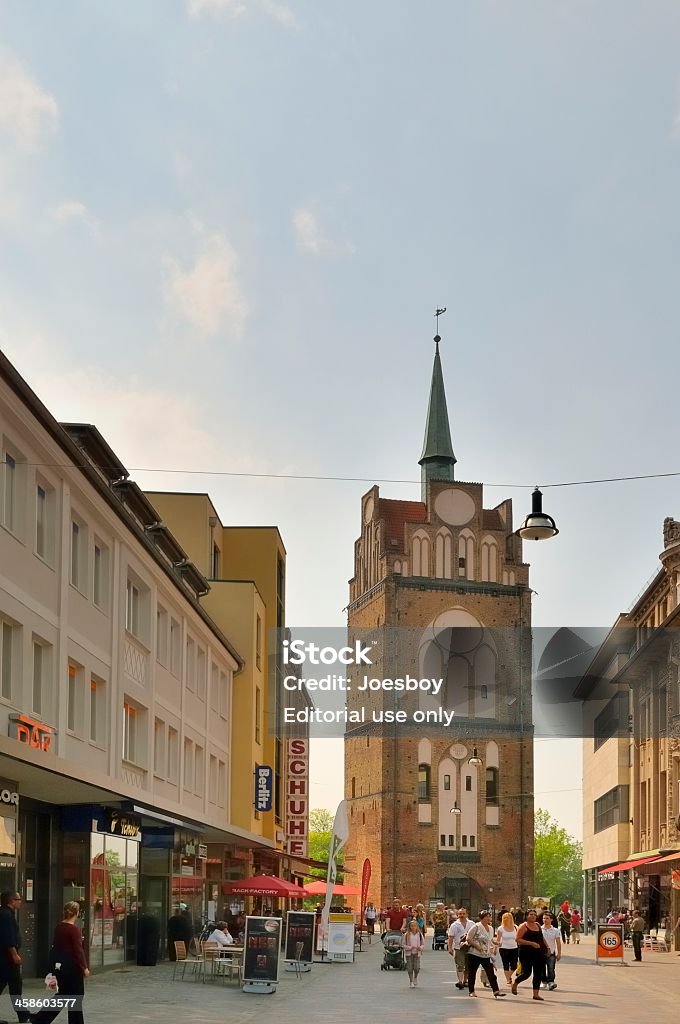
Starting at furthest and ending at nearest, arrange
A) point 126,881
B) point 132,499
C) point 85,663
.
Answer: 1. point 132,499
2. point 126,881
3. point 85,663

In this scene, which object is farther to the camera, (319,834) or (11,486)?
(319,834)

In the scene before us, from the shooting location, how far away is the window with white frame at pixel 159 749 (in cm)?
3534

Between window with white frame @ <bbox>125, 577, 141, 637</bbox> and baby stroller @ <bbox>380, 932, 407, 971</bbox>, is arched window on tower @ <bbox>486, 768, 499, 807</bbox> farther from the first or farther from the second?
window with white frame @ <bbox>125, 577, 141, 637</bbox>

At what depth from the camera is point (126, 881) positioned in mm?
29016

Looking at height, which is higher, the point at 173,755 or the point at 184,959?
the point at 173,755

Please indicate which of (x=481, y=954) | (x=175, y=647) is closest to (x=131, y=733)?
(x=175, y=647)

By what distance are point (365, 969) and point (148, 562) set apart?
436 inches

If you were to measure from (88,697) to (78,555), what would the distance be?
8.39ft

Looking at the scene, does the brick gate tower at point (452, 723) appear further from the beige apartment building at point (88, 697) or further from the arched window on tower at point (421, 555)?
the beige apartment building at point (88, 697)

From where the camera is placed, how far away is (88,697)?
88.2 ft

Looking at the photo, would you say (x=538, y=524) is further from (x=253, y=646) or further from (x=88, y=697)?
(x=253, y=646)

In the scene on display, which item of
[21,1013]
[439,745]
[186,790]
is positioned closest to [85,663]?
[21,1013]

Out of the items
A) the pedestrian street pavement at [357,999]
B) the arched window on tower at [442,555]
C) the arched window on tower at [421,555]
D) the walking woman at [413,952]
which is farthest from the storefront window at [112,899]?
the arched window on tower at [442,555]

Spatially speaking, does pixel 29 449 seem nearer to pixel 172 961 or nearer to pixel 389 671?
pixel 172 961
